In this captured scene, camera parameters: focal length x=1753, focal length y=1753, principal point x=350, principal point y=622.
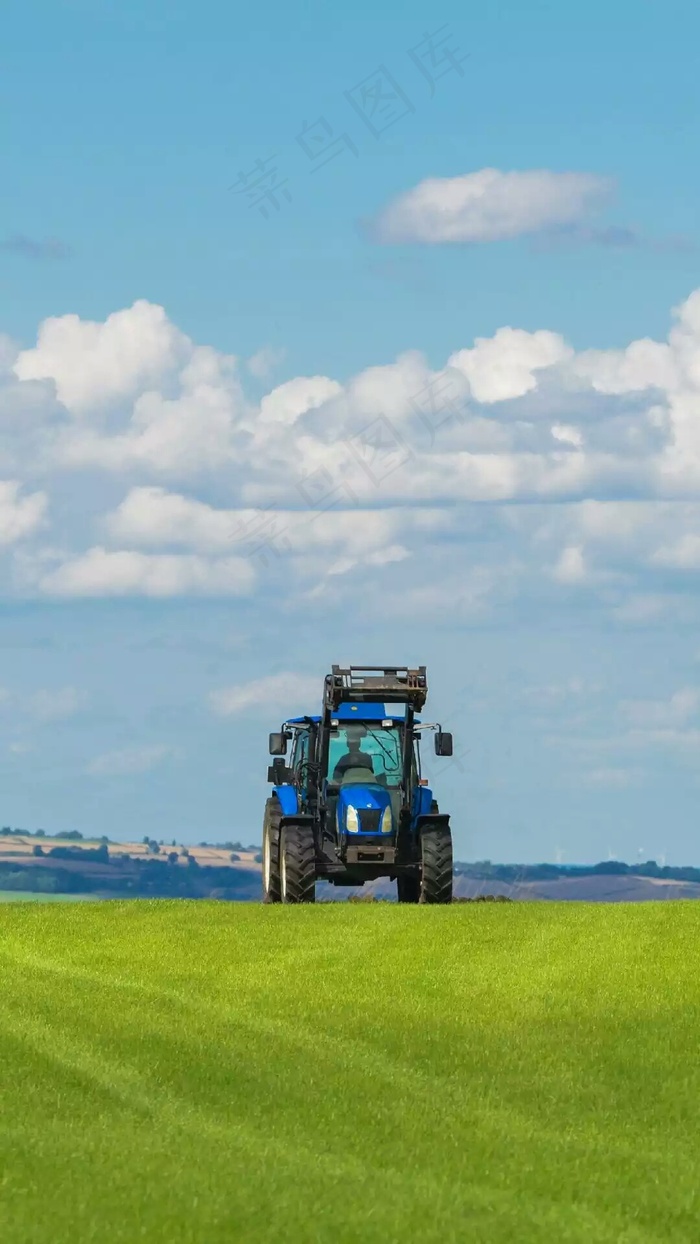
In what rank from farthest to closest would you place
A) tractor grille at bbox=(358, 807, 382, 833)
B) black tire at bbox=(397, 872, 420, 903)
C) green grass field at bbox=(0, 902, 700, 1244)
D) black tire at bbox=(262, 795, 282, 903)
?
black tire at bbox=(397, 872, 420, 903) < black tire at bbox=(262, 795, 282, 903) < tractor grille at bbox=(358, 807, 382, 833) < green grass field at bbox=(0, 902, 700, 1244)

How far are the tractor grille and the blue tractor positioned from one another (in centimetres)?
2

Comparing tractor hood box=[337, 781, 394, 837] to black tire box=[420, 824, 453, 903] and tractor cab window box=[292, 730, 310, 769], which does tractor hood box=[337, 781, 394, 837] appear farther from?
tractor cab window box=[292, 730, 310, 769]

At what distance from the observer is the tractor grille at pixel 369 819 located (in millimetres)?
28484

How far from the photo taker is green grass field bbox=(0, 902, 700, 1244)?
892 centimetres

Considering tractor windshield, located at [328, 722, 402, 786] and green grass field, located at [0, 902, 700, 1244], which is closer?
green grass field, located at [0, 902, 700, 1244]

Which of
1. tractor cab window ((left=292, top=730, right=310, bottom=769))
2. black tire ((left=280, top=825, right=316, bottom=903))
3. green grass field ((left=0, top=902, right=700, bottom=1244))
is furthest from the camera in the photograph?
tractor cab window ((left=292, top=730, right=310, bottom=769))

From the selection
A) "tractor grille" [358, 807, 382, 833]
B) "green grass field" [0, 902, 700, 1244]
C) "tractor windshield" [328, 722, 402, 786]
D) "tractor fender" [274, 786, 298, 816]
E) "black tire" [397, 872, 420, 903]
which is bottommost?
"green grass field" [0, 902, 700, 1244]

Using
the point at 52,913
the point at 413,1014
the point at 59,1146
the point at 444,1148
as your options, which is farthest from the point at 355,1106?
the point at 52,913

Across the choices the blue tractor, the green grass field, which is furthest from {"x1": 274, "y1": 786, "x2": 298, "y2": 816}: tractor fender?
the green grass field

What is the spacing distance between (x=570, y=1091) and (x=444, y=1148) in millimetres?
2447

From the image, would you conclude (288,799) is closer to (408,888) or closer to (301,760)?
(301,760)

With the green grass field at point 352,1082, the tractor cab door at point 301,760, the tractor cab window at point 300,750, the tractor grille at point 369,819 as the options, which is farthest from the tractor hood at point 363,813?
the green grass field at point 352,1082

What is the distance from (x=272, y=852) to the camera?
29828 millimetres

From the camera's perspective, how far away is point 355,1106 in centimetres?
1183
